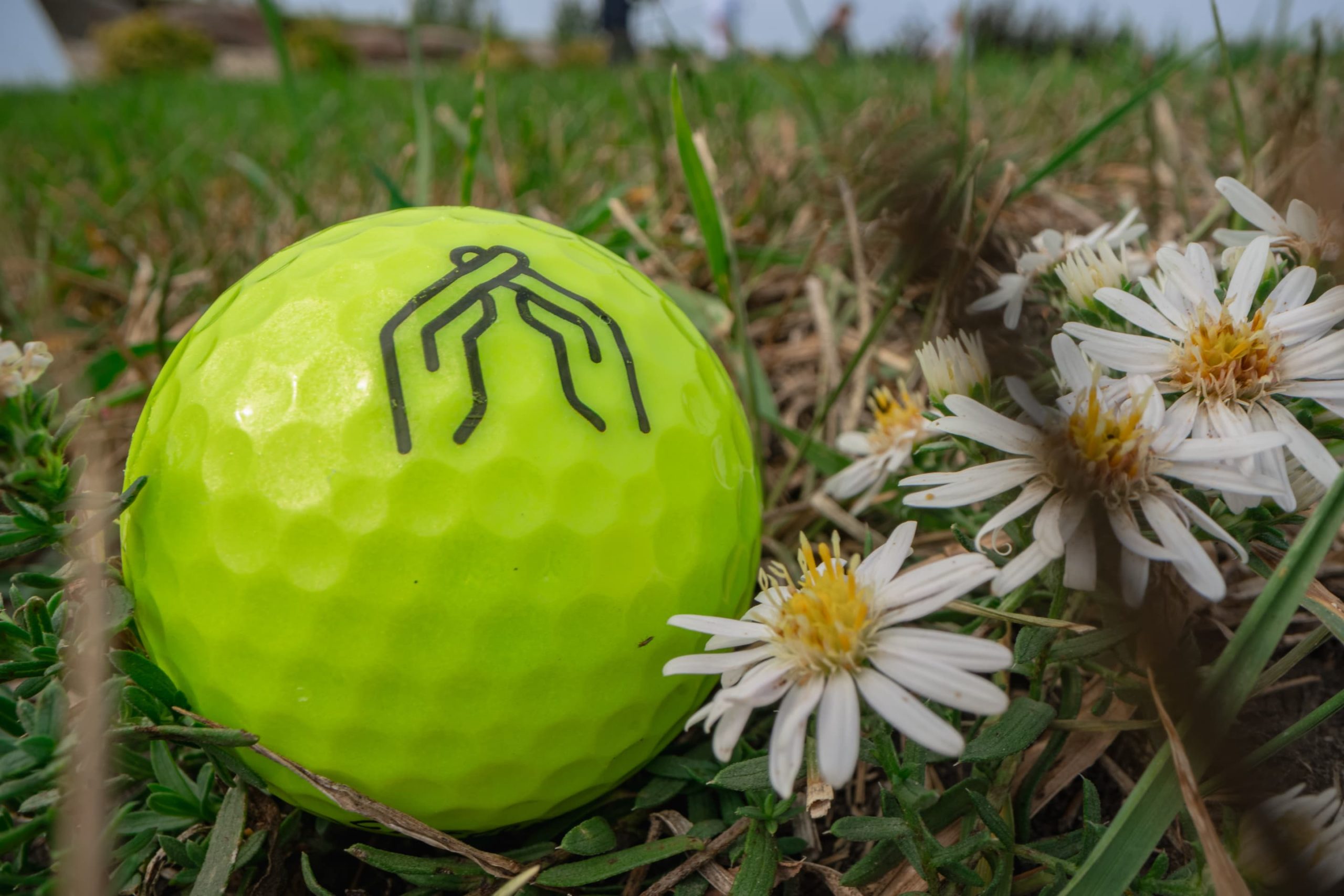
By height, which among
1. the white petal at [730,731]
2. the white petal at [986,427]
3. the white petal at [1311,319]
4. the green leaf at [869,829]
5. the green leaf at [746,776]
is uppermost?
the white petal at [1311,319]

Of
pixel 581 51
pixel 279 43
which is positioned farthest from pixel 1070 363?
pixel 581 51

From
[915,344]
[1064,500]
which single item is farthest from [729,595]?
[915,344]

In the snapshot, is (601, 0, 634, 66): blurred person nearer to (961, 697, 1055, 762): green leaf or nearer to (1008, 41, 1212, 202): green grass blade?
(1008, 41, 1212, 202): green grass blade

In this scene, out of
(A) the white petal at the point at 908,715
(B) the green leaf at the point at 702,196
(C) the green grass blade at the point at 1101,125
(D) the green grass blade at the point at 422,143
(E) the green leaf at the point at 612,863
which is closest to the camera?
(A) the white petal at the point at 908,715

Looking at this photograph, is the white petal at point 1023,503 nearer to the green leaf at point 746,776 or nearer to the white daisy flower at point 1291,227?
the green leaf at point 746,776

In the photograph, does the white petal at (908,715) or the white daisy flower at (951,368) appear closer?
the white petal at (908,715)

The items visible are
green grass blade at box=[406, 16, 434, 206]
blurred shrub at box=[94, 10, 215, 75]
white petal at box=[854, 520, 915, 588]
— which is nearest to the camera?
white petal at box=[854, 520, 915, 588]

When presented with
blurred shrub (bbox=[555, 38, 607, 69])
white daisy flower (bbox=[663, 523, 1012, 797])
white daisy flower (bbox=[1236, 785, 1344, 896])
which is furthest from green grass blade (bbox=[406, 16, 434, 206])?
blurred shrub (bbox=[555, 38, 607, 69])

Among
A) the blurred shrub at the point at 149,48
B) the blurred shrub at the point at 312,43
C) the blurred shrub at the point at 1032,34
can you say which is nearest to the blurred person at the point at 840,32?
the blurred shrub at the point at 1032,34

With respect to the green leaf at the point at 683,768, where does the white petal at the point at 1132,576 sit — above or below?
above
